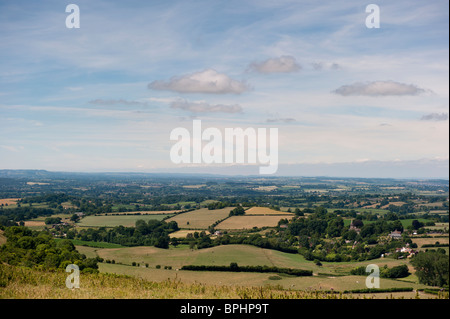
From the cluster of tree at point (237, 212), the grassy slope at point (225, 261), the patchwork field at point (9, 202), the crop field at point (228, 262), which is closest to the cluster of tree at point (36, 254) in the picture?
the crop field at point (228, 262)

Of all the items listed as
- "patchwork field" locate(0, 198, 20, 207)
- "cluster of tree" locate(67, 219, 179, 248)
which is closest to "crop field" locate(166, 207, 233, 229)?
"cluster of tree" locate(67, 219, 179, 248)

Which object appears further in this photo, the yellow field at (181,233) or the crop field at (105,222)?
the crop field at (105,222)

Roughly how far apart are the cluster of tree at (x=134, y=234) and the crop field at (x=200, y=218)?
19.2ft

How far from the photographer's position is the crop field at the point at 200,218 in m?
84.4

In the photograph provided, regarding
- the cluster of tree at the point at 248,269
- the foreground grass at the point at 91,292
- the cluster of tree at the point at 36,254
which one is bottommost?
the cluster of tree at the point at 248,269

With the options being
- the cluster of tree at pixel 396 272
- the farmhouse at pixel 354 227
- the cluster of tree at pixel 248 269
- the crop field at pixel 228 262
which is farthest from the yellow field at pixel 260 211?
the cluster of tree at pixel 248 269

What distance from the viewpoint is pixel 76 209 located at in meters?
118

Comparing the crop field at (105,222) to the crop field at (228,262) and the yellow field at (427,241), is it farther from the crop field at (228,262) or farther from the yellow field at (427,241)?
the yellow field at (427,241)

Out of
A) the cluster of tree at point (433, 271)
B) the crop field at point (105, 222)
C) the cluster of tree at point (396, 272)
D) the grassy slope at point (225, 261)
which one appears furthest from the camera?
the crop field at point (105, 222)

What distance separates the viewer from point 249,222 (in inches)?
3430

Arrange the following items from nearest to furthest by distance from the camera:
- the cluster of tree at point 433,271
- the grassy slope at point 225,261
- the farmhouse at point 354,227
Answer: the cluster of tree at point 433,271, the grassy slope at point 225,261, the farmhouse at point 354,227

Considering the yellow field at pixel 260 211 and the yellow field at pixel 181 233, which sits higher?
the yellow field at pixel 260 211

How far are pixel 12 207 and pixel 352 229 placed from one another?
9417 centimetres
